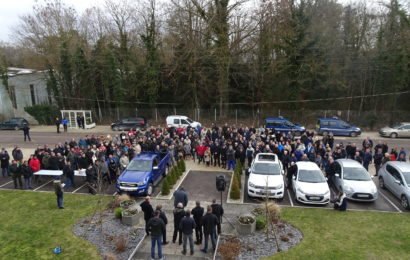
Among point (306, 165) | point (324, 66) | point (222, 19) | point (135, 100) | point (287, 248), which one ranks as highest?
point (222, 19)

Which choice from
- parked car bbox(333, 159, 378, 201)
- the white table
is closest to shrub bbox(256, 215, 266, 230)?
parked car bbox(333, 159, 378, 201)

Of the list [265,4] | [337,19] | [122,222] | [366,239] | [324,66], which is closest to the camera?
[366,239]

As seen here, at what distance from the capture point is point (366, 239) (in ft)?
31.5

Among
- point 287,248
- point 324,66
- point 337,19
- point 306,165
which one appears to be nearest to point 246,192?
point 306,165

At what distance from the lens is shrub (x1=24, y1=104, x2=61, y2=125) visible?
120ft

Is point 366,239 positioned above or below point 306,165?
below

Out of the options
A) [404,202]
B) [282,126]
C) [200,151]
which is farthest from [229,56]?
[404,202]

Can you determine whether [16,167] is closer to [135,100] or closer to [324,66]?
[135,100]

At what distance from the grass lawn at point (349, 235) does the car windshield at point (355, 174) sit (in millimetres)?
2023

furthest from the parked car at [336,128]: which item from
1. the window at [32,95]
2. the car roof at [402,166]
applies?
the window at [32,95]

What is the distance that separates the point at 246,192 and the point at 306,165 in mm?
3304

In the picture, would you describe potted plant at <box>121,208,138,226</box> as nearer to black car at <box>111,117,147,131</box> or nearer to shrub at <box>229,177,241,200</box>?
shrub at <box>229,177,241,200</box>

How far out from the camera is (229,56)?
108 ft

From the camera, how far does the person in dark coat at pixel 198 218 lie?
29.6ft
